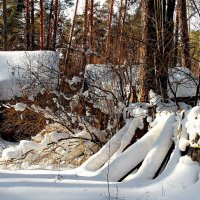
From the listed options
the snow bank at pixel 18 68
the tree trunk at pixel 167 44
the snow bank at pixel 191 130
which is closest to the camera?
the snow bank at pixel 191 130

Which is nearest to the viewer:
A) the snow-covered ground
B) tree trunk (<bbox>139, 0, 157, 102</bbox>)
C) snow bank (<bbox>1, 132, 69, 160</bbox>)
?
the snow-covered ground

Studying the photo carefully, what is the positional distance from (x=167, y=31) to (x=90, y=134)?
2525 millimetres

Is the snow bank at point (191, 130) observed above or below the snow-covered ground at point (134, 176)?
above

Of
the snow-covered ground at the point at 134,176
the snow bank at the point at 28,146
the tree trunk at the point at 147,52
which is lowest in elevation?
the snow bank at the point at 28,146

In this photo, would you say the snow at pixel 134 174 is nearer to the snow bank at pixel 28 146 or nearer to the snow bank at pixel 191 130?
the snow bank at pixel 191 130

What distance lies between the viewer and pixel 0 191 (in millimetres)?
5191

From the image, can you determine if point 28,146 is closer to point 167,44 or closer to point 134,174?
point 134,174

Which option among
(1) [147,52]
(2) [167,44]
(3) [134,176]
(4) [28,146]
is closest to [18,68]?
(4) [28,146]

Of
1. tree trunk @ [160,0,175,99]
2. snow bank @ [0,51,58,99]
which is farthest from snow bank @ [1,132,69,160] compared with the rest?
snow bank @ [0,51,58,99]

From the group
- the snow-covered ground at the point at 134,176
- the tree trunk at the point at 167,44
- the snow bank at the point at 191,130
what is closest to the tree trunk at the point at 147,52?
the tree trunk at the point at 167,44

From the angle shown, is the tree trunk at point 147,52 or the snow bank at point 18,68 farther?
the snow bank at point 18,68

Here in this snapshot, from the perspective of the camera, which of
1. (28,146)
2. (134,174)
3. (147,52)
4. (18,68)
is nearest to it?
(134,174)

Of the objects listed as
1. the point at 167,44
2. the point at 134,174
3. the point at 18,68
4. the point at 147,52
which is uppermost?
the point at 167,44

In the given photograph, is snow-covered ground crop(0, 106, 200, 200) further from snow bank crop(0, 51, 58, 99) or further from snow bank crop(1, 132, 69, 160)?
snow bank crop(0, 51, 58, 99)
